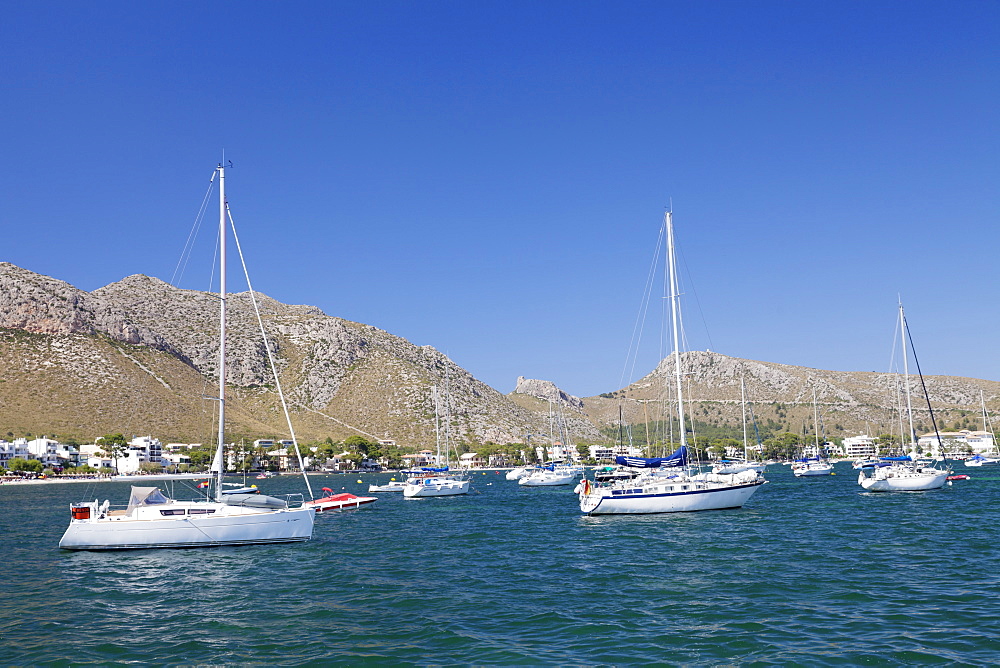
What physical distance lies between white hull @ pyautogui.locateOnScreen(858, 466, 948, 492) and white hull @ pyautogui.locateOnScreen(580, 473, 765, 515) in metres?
28.8

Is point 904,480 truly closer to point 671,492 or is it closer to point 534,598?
point 671,492

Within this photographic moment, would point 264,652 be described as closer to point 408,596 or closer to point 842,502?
point 408,596

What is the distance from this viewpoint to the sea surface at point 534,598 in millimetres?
17328

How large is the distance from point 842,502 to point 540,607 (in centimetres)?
5105

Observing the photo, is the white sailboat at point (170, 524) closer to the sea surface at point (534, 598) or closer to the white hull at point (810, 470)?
the sea surface at point (534, 598)

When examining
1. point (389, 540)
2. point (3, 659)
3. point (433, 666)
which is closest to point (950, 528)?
point (389, 540)

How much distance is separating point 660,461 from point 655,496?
8.04 meters

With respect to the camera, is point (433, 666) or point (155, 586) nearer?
point (433, 666)

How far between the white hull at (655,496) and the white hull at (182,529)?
23.5 metres

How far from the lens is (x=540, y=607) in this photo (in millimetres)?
22406

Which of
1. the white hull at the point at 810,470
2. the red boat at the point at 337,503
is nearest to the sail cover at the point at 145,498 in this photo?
Answer: the red boat at the point at 337,503

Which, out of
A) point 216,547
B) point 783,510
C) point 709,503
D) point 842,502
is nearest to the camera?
point 216,547

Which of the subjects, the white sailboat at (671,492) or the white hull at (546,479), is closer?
the white sailboat at (671,492)

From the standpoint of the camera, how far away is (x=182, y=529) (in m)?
35.8
